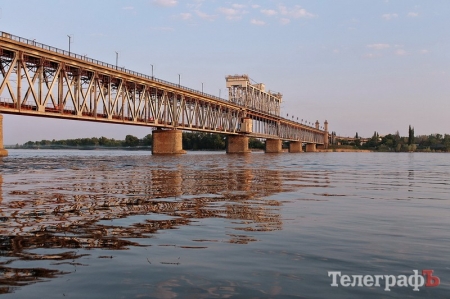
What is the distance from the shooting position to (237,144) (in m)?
147

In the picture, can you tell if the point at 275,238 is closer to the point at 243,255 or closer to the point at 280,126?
the point at 243,255

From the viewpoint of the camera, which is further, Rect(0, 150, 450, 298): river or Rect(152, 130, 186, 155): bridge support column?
Rect(152, 130, 186, 155): bridge support column

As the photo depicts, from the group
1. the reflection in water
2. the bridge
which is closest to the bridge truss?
the bridge

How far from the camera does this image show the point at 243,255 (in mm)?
7324

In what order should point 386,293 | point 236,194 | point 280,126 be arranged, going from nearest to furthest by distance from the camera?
point 386,293
point 236,194
point 280,126

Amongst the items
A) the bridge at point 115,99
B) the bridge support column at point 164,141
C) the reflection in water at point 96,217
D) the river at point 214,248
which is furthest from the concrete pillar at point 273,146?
the river at point 214,248

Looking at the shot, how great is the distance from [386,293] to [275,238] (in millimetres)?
3303

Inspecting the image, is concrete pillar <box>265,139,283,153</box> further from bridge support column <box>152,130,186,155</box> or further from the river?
the river

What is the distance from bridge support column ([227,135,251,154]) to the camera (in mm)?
145650

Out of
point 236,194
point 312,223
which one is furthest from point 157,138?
point 312,223

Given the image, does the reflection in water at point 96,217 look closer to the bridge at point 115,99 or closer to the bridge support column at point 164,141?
the bridge at point 115,99

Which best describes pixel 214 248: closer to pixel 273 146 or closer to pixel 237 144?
pixel 237 144

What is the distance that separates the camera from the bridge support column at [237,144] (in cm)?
14565

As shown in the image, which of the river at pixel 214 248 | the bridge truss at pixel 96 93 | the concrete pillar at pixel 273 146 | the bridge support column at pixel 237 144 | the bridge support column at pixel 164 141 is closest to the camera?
the river at pixel 214 248
